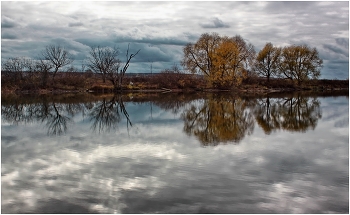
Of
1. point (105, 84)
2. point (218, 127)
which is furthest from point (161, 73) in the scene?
point (218, 127)

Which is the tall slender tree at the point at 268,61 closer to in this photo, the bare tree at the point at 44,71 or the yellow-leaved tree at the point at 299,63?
the yellow-leaved tree at the point at 299,63

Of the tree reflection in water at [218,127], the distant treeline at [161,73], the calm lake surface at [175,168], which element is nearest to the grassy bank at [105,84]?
the distant treeline at [161,73]

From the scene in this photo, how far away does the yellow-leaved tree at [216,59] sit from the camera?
48125 millimetres

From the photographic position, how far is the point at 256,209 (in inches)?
241

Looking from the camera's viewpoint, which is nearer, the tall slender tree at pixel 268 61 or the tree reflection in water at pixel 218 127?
the tree reflection in water at pixel 218 127

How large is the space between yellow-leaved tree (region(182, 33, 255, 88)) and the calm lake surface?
109ft

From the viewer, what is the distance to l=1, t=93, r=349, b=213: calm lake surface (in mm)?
6375

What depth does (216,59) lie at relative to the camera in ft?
159

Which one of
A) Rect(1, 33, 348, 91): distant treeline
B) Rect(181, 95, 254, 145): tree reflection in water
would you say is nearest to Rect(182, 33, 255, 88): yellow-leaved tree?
Rect(1, 33, 348, 91): distant treeline

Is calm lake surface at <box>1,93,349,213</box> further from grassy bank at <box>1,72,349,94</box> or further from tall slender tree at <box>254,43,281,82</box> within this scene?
tall slender tree at <box>254,43,281,82</box>

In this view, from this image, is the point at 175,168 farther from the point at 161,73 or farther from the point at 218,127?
the point at 161,73

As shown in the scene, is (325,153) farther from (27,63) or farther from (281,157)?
(27,63)

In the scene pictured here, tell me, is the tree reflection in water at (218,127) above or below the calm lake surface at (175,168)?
above

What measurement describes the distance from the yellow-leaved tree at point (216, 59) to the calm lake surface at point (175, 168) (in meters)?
33.2
